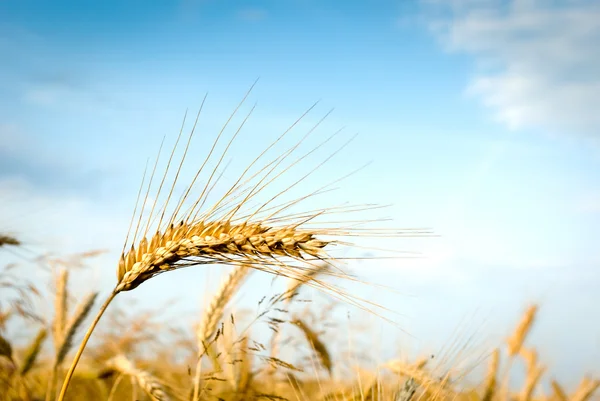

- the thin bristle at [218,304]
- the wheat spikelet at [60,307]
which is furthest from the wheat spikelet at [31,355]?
the thin bristle at [218,304]

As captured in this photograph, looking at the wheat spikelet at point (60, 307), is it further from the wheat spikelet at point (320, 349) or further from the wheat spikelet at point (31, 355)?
the wheat spikelet at point (320, 349)

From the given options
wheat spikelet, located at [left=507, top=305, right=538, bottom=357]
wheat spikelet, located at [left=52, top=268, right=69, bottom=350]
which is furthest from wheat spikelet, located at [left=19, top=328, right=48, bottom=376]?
wheat spikelet, located at [left=507, top=305, right=538, bottom=357]

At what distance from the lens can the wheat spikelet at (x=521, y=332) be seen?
4766mm

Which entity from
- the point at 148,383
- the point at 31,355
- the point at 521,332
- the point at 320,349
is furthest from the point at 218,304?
the point at 521,332

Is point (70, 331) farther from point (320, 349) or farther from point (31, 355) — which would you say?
point (320, 349)

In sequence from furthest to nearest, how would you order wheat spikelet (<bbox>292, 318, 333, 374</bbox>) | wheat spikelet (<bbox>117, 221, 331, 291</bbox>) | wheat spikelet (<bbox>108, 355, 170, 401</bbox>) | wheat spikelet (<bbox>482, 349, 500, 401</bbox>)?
wheat spikelet (<bbox>292, 318, 333, 374</bbox>) < wheat spikelet (<bbox>482, 349, 500, 401</bbox>) < wheat spikelet (<bbox>108, 355, 170, 401</bbox>) < wheat spikelet (<bbox>117, 221, 331, 291</bbox>)

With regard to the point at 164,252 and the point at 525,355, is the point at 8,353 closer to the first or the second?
the point at 164,252

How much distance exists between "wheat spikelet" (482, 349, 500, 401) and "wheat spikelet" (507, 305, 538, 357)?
502 mm

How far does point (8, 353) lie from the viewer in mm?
3840

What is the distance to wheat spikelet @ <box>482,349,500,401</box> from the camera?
3891 millimetres

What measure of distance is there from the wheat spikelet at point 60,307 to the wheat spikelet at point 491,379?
8.62ft

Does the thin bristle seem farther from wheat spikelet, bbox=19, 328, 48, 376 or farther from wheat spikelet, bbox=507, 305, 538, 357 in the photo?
wheat spikelet, bbox=507, 305, 538, 357

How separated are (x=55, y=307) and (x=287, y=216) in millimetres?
2542

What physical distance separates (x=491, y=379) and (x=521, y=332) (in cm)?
99
